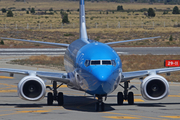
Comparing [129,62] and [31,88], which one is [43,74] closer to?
[31,88]

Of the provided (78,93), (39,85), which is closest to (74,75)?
(39,85)

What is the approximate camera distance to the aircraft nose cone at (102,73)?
17984mm

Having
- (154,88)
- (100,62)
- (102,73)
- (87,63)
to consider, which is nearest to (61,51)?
(154,88)

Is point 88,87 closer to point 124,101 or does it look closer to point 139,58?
point 124,101

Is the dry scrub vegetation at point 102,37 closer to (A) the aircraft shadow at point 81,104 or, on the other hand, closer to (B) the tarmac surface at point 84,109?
(A) the aircraft shadow at point 81,104

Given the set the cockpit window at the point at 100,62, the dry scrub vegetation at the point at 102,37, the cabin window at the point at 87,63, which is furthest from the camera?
the dry scrub vegetation at the point at 102,37

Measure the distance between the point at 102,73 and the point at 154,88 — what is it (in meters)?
4.42

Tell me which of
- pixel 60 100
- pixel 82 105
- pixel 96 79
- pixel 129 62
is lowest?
pixel 82 105

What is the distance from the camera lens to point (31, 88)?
20.8m

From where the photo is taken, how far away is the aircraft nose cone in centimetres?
1798

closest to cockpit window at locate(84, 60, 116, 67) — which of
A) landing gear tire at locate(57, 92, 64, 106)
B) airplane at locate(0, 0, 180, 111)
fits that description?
airplane at locate(0, 0, 180, 111)

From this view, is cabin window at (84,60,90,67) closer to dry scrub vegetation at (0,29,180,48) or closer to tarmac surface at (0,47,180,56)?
tarmac surface at (0,47,180,56)

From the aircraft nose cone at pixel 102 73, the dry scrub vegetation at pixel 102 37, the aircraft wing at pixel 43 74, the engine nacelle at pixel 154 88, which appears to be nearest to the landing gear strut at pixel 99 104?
the aircraft nose cone at pixel 102 73

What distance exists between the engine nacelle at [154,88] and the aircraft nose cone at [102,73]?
3435mm
